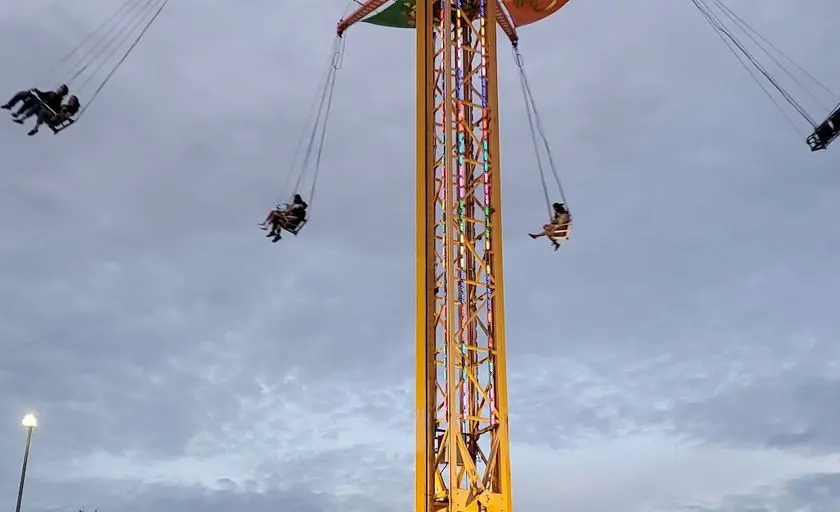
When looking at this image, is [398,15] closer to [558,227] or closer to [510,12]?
[510,12]

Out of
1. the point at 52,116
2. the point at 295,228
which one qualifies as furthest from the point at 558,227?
the point at 52,116

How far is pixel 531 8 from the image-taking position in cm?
2395

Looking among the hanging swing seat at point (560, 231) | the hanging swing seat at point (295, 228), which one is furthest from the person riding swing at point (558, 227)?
the hanging swing seat at point (295, 228)

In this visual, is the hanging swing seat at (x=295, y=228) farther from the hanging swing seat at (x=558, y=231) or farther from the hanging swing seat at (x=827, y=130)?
the hanging swing seat at (x=827, y=130)

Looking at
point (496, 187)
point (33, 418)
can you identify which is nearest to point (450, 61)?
point (496, 187)

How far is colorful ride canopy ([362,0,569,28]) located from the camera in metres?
23.7

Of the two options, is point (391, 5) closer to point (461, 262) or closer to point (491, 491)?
point (461, 262)

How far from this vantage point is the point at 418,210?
20.5 m

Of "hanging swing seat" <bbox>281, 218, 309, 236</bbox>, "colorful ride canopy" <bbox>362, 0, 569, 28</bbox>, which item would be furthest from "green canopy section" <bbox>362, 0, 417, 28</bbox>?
"hanging swing seat" <bbox>281, 218, 309, 236</bbox>

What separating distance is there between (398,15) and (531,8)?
3.16m

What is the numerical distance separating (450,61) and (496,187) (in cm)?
279

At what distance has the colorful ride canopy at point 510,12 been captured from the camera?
23.7 metres

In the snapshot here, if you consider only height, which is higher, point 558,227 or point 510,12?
point 510,12

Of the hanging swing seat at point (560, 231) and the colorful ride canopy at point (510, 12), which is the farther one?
the colorful ride canopy at point (510, 12)
